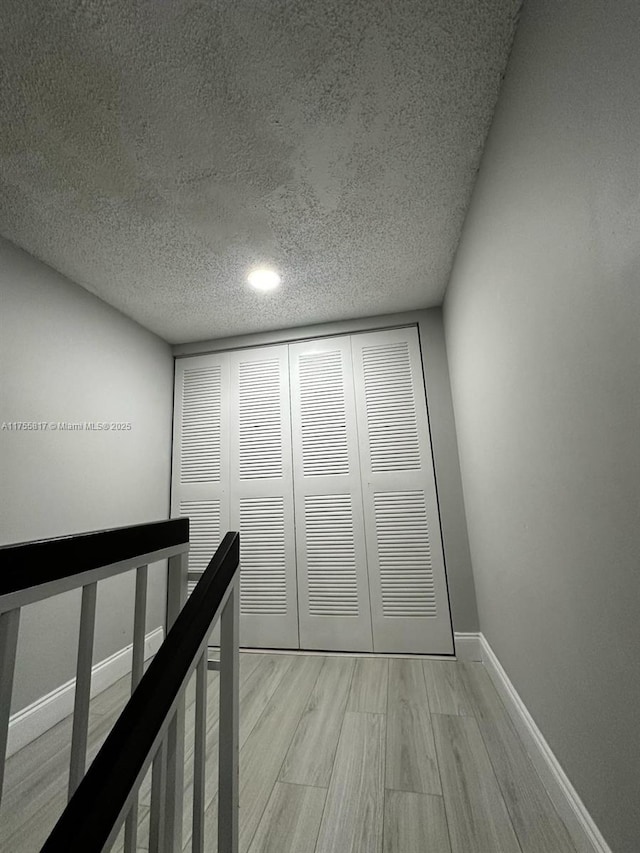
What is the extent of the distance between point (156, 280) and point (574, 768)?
8.84 ft

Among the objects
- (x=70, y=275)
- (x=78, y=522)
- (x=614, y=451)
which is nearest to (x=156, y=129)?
(x=70, y=275)

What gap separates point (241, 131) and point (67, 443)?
1.73 metres

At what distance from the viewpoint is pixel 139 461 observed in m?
2.55

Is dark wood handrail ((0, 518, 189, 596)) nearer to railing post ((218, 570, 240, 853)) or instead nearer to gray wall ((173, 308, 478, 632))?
railing post ((218, 570, 240, 853))

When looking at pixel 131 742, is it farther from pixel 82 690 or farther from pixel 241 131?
pixel 241 131

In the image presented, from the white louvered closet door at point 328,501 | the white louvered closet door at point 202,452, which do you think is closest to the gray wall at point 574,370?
the white louvered closet door at point 328,501

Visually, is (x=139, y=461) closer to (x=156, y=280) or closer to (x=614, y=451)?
(x=156, y=280)

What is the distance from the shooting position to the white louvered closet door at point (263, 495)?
8.22ft

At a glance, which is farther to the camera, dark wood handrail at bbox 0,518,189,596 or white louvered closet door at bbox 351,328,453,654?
white louvered closet door at bbox 351,328,453,654

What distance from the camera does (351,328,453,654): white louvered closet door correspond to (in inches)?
91.1

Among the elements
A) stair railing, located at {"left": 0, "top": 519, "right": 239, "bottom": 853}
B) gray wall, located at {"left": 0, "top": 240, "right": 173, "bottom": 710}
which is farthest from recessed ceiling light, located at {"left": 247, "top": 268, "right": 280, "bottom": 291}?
stair railing, located at {"left": 0, "top": 519, "right": 239, "bottom": 853}

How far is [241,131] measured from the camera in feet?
4.26

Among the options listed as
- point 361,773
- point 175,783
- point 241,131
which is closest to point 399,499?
point 361,773

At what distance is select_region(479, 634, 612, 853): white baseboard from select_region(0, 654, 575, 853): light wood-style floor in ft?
0.12
